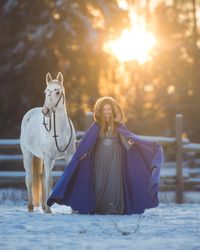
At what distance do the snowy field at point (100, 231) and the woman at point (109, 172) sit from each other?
30 centimetres

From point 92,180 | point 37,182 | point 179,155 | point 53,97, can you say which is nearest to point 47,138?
point 53,97

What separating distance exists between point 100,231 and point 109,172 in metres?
2.14

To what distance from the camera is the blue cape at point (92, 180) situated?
31.3 feet

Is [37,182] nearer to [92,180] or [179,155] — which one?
[92,180]

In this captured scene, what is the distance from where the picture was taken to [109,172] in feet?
31.5

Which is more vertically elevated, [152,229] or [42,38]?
[42,38]

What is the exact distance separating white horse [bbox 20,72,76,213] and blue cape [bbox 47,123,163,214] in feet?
1.47

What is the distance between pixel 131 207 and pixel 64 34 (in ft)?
36.5

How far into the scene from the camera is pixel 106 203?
957cm

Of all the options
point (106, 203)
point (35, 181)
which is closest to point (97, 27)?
point (35, 181)

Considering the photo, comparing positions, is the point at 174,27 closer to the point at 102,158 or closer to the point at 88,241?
the point at 102,158

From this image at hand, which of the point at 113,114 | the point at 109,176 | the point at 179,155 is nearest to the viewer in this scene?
the point at 109,176

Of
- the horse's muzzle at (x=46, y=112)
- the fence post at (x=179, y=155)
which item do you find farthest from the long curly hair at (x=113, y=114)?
the fence post at (x=179, y=155)

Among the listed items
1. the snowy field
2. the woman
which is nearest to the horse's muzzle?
the woman
